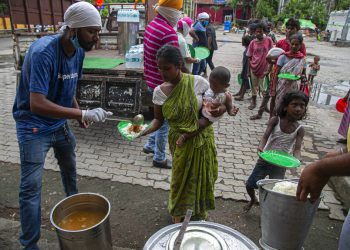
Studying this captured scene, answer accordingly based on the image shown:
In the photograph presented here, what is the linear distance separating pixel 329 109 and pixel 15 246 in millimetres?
7373

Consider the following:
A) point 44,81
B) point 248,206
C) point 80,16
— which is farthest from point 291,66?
point 44,81

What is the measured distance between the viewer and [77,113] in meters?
2.06

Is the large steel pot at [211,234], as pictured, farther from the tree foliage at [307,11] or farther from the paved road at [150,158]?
the tree foliage at [307,11]

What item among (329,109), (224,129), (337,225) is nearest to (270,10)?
(329,109)

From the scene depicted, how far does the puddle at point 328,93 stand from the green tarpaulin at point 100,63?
5.80 meters

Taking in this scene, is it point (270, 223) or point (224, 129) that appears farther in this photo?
point (224, 129)

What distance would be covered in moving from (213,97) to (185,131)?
15.0 inches

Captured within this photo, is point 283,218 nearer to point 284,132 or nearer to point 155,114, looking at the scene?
point 284,132

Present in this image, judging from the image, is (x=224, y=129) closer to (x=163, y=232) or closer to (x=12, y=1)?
(x=163, y=232)

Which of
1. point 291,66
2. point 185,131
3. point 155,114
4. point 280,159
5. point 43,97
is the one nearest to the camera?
point 43,97

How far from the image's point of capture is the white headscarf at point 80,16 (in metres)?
2.02

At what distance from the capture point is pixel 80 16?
204 cm

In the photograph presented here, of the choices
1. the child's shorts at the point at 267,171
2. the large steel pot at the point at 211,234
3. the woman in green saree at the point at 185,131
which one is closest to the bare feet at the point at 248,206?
the child's shorts at the point at 267,171

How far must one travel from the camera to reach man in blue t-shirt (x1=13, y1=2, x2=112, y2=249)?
6.41ft
